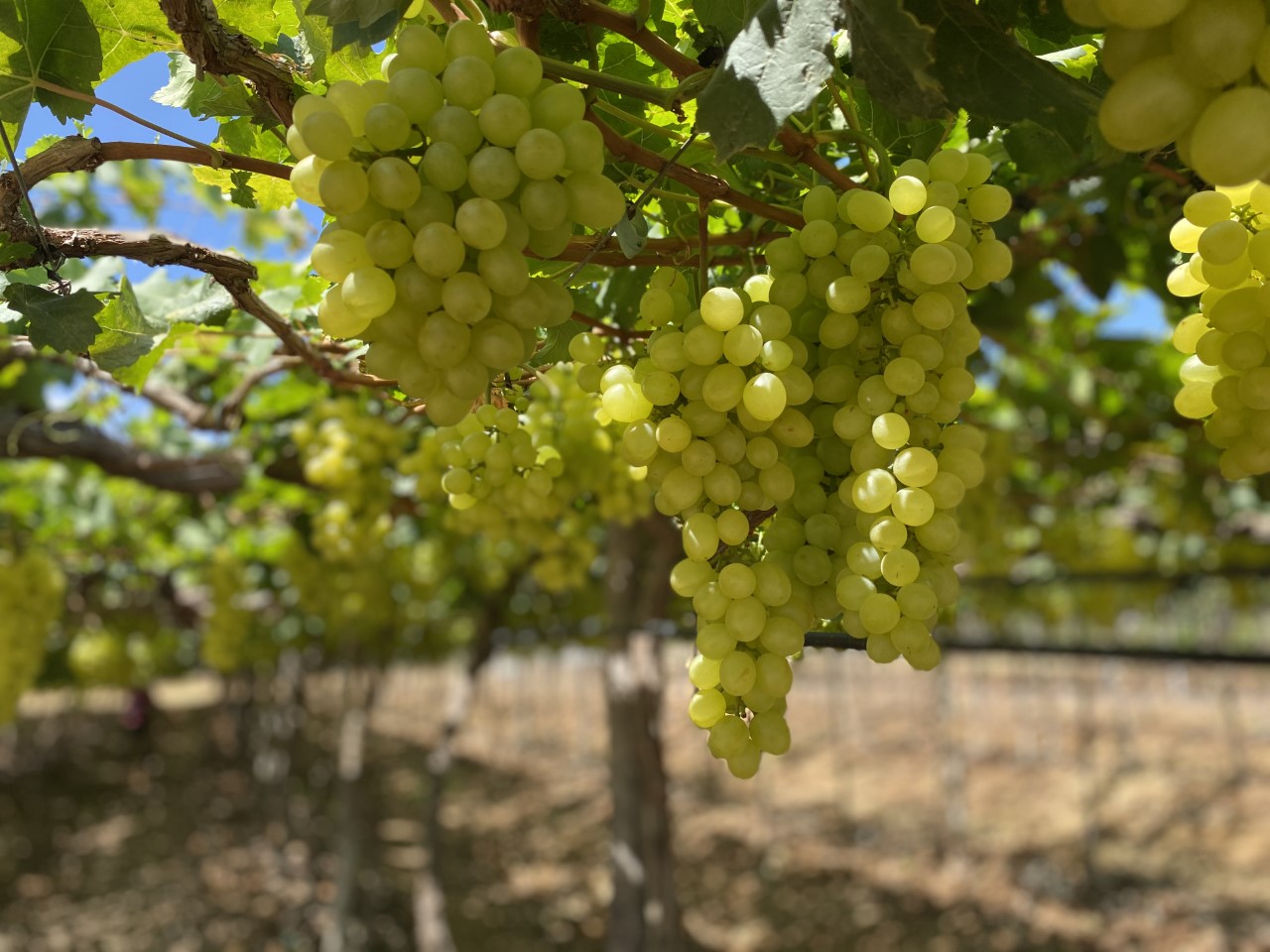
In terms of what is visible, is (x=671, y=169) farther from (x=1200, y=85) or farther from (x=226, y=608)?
(x=226, y=608)

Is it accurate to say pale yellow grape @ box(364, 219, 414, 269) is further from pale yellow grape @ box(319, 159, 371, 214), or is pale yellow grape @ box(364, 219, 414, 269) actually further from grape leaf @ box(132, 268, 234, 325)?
grape leaf @ box(132, 268, 234, 325)

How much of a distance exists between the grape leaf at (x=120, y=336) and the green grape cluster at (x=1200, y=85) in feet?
3.32

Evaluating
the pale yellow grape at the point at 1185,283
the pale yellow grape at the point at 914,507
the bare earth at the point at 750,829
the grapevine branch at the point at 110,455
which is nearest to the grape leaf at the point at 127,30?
the pale yellow grape at the point at 914,507

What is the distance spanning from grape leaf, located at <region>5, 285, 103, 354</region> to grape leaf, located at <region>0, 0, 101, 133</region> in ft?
0.53

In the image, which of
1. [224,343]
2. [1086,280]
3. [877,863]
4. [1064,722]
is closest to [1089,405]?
[1086,280]

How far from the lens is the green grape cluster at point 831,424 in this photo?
0.60 meters

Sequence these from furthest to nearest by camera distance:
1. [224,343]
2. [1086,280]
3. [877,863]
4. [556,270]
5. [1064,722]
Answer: [1064,722] → [877,863] → [1086,280] → [224,343] → [556,270]

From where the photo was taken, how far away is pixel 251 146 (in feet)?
3.17

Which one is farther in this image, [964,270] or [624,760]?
[624,760]

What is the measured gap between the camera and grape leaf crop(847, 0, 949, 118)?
499 millimetres

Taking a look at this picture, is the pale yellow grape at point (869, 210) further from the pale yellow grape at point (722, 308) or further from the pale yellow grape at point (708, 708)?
the pale yellow grape at point (708, 708)

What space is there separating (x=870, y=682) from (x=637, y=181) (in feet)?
49.7

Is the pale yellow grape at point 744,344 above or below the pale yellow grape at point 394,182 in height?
below

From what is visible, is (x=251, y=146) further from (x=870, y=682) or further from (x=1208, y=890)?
(x=870, y=682)
